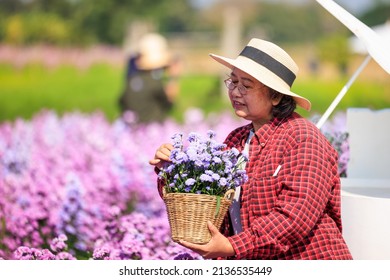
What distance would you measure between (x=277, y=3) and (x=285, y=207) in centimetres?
3534

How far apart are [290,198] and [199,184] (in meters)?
0.30

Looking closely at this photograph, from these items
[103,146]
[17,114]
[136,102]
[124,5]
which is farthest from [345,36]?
[103,146]

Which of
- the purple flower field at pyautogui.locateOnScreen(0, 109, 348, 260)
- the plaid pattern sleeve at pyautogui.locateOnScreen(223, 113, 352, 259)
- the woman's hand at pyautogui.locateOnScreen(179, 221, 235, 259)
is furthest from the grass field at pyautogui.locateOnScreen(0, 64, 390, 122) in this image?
the woman's hand at pyautogui.locateOnScreen(179, 221, 235, 259)

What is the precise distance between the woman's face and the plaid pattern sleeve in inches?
2.7

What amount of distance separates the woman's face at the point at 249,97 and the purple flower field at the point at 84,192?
828mm

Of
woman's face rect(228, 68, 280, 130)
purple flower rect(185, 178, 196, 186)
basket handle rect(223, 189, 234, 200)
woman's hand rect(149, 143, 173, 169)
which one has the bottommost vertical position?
basket handle rect(223, 189, 234, 200)

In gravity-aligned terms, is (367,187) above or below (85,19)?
below

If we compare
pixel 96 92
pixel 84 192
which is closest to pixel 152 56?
pixel 84 192

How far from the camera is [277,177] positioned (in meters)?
3.07

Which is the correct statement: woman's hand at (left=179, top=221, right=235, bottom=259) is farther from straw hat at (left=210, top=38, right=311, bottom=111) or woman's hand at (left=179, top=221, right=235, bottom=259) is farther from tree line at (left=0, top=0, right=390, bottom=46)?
tree line at (left=0, top=0, right=390, bottom=46)

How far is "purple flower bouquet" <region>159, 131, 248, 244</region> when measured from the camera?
2.98 m

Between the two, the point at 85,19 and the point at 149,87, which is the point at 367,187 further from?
the point at 85,19

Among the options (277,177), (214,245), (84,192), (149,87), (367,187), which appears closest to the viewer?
(214,245)

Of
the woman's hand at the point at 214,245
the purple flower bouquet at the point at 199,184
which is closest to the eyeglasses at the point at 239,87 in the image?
the purple flower bouquet at the point at 199,184
